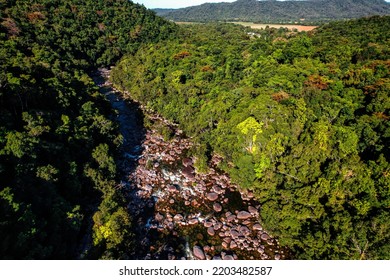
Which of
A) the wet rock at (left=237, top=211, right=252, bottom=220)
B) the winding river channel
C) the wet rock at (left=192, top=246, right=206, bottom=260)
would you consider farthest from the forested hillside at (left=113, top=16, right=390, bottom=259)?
the wet rock at (left=192, top=246, right=206, bottom=260)

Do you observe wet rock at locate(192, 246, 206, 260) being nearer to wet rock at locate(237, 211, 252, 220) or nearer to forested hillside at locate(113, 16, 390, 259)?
wet rock at locate(237, 211, 252, 220)

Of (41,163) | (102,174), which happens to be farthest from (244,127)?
(41,163)

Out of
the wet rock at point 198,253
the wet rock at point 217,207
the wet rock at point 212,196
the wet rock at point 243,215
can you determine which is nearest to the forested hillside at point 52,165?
the wet rock at point 198,253

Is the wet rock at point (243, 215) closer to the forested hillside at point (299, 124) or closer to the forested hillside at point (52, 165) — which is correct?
the forested hillside at point (299, 124)

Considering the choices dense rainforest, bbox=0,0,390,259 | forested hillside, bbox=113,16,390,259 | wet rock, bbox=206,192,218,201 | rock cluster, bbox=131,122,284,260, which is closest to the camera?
dense rainforest, bbox=0,0,390,259

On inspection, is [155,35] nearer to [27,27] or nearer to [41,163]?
[27,27]

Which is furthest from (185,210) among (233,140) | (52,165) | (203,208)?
(52,165)
